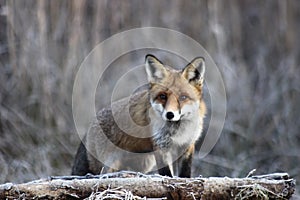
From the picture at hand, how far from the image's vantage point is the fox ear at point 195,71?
4895 mm

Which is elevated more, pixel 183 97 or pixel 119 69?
pixel 119 69

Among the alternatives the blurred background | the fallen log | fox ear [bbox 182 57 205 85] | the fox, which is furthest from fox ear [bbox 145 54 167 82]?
the blurred background

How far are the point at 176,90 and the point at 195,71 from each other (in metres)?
0.27

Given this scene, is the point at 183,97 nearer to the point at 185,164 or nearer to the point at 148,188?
the point at 185,164

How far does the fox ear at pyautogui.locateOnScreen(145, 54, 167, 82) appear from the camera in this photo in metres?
4.94

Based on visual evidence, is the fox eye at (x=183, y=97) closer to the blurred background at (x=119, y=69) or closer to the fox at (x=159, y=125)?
the fox at (x=159, y=125)

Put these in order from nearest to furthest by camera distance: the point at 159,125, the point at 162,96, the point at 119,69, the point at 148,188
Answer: the point at 148,188 < the point at 162,96 < the point at 159,125 < the point at 119,69

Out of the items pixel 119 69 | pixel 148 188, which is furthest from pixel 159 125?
pixel 119 69

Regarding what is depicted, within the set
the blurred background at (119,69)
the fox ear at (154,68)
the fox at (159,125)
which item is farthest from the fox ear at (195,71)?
the blurred background at (119,69)

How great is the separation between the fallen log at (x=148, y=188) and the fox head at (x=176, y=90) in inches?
50.4

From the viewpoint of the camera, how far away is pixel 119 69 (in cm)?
884

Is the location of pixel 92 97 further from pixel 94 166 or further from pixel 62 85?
pixel 94 166

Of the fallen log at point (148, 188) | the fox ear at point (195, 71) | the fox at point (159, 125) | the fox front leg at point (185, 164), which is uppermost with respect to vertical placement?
the fox ear at point (195, 71)

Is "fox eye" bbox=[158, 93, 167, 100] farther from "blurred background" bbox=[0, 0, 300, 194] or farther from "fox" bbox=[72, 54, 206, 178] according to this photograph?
"blurred background" bbox=[0, 0, 300, 194]
